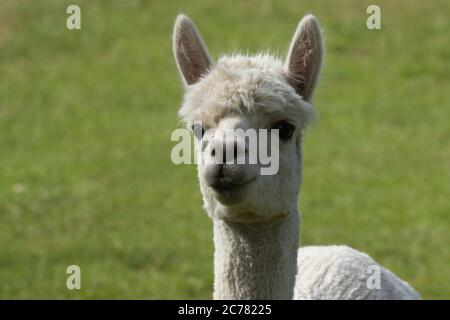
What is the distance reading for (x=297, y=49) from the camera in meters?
5.33

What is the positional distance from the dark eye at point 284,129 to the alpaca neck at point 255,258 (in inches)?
14.0

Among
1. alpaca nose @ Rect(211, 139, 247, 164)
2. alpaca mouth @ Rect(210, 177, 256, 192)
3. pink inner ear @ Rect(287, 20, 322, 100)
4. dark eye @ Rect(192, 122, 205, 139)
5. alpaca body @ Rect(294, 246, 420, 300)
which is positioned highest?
pink inner ear @ Rect(287, 20, 322, 100)

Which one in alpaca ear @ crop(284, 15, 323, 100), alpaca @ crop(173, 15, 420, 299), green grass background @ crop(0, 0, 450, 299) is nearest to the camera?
alpaca @ crop(173, 15, 420, 299)

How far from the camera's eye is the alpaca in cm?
481

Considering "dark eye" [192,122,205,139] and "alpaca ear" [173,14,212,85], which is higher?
"alpaca ear" [173,14,212,85]

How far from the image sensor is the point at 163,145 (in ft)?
47.0

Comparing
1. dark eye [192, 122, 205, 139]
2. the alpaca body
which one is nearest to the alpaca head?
dark eye [192, 122, 205, 139]

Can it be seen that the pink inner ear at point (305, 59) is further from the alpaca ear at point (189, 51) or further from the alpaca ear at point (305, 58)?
the alpaca ear at point (189, 51)

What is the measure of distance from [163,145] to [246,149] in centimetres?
958

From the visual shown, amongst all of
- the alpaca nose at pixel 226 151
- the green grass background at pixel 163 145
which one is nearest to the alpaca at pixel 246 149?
the alpaca nose at pixel 226 151

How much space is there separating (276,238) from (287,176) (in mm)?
292

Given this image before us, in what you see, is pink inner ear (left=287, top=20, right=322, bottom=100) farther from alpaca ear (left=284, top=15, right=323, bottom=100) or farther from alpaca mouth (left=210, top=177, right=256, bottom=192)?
alpaca mouth (left=210, top=177, right=256, bottom=192)

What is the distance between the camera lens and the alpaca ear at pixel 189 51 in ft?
17.5

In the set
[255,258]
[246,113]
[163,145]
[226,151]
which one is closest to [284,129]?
[246,113]
